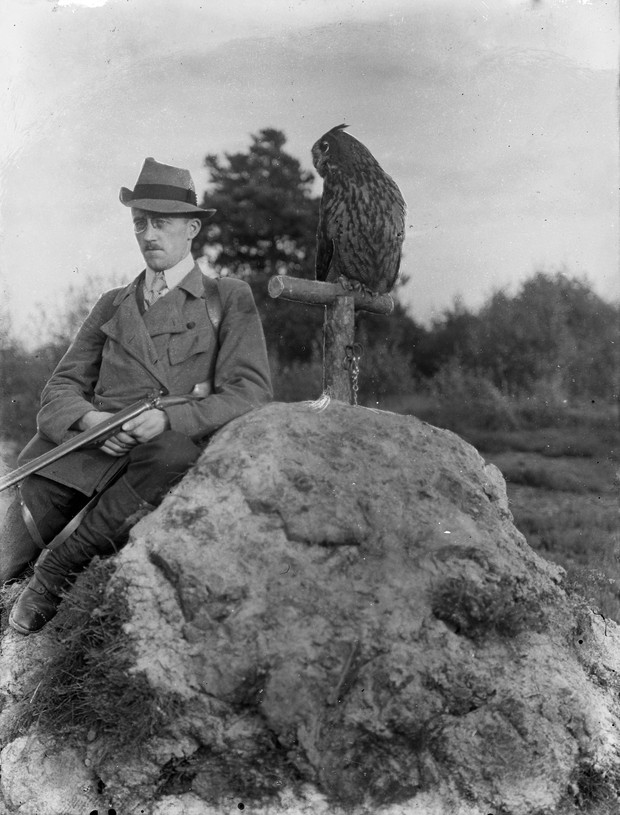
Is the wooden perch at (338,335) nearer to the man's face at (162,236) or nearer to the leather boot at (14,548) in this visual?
the man's face at (162,236)

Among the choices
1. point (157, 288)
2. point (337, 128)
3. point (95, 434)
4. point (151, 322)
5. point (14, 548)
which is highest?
point (337, 128)

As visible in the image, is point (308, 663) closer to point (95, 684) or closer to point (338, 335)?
point (95, 684)

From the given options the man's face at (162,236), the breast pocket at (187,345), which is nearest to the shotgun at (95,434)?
the breast pocket at (187,345)

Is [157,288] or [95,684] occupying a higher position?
[157,288]

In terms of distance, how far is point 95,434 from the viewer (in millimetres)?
3252

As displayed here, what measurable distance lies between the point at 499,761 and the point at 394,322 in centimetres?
195

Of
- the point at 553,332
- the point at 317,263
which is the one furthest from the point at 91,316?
the point at 553,332

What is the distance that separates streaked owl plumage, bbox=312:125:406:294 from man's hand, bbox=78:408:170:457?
3.46 ft

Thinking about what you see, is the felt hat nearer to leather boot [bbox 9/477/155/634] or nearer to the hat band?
the hat band

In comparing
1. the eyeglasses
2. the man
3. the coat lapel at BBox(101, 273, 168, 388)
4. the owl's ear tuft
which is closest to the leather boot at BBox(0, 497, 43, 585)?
the man

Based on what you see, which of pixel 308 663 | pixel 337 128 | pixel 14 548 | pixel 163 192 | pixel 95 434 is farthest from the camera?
pixel 14 548

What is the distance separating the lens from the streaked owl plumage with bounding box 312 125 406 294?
11.8ft

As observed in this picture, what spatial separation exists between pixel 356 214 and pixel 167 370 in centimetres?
108

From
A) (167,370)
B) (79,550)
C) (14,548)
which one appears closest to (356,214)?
(167,370)
